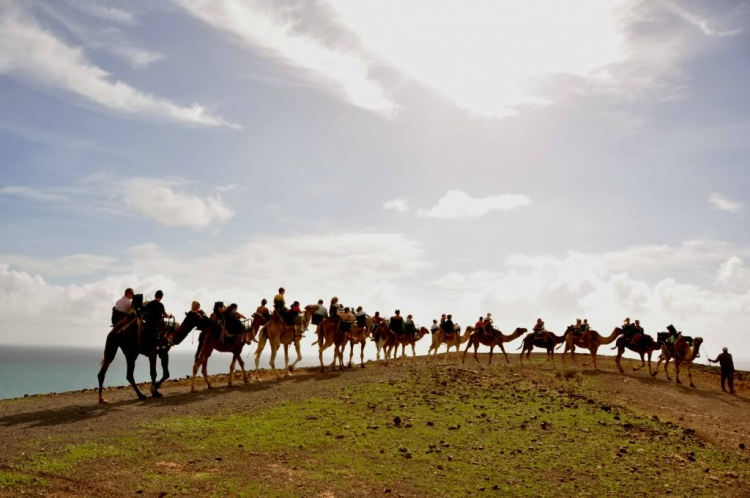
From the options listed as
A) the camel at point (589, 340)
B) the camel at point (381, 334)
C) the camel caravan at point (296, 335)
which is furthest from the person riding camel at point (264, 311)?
the camel at point (589, 340)

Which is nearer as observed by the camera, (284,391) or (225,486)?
(225,486)

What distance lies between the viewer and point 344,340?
29.0 m

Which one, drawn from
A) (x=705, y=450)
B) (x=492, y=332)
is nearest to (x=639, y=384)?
(x=492, y=332)

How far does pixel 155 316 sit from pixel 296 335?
7.78 m

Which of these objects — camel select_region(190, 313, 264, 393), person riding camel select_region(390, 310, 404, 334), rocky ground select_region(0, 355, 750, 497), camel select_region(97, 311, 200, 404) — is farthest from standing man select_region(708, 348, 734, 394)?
camel select_region(97, 311, 200, 404)

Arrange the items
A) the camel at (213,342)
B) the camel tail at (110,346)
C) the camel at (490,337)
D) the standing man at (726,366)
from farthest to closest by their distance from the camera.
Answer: the camel at (490,337) → the standing man at (726,366) → the camel at (213,342) → the camel tail at (110,346)

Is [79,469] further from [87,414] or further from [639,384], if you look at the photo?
[639,384]

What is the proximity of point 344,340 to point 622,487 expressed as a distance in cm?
1819

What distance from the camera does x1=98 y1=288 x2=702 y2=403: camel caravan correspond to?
20.2 meters

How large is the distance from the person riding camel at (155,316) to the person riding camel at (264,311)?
18.7 feet

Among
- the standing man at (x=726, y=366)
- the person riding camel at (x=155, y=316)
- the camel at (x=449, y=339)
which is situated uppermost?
the person riding camel at (x=155, y=316)

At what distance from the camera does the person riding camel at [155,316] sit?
20.5 metres

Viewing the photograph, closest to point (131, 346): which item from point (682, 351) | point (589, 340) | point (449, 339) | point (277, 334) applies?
point (277, 334)

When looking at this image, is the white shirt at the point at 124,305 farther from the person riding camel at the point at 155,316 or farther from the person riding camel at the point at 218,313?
the person riding camel at the point at 218,313
